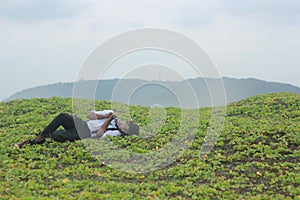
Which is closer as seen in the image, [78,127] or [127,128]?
[78,127]

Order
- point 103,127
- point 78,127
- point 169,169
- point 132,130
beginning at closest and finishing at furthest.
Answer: point 169,169
point 78,127
point 103,127
point 132,130

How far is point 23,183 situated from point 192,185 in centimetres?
319

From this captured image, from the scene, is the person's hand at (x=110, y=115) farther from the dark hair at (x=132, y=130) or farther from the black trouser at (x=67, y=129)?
the dark hair at (x=132, y=130)

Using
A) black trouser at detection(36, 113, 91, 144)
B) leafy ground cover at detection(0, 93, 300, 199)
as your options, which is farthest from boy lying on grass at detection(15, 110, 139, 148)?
leafy ground cover at detection(0, 93, 300, 199)

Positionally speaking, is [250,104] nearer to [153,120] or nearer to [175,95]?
[153,120]

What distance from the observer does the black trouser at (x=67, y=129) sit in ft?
33.6

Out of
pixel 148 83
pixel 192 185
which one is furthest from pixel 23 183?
pixel 148 83

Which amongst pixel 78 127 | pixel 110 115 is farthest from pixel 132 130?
pixel 78 127

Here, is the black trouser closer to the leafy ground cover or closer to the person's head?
the leafy ground cover

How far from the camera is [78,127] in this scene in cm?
1048

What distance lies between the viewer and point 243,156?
9.65 meters

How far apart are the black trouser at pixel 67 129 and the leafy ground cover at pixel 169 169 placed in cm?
20

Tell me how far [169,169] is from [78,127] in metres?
2.91

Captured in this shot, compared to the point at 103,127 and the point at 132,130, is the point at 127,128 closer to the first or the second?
the point at 132,130
